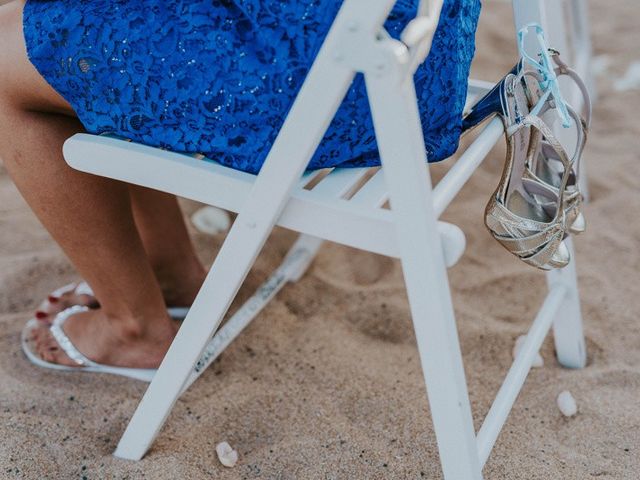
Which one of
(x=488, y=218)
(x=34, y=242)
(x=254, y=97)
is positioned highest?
(x=254, y=97)

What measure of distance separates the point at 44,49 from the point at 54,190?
0.24 metres

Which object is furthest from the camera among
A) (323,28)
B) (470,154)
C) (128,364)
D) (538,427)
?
(128,364)

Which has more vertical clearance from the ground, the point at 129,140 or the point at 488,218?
the point at 129,140

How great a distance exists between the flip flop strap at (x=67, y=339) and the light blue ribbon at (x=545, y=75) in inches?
36.1

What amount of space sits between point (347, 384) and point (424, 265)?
560mm

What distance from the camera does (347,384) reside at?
1.35 meters

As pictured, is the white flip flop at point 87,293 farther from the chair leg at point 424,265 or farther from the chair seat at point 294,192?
the chair leg at point 424,265

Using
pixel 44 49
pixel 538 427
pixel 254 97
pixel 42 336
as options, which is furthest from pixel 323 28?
pixel 42 336

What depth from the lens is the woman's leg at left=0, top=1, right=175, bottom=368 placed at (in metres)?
1.03

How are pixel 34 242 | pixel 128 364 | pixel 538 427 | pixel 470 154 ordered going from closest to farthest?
pixel 470 154 < pixel 538 427 < pixel 128 364 < pixel 34 242

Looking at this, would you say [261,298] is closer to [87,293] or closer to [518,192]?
[87,293]

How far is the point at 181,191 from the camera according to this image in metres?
0.98

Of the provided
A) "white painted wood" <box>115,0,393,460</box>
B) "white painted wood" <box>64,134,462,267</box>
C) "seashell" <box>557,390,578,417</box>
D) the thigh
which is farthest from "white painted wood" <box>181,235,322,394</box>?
"seashell" <box>557,390,578,417</box>

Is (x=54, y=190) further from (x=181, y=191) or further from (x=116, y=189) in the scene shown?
(x=181, y=191)
